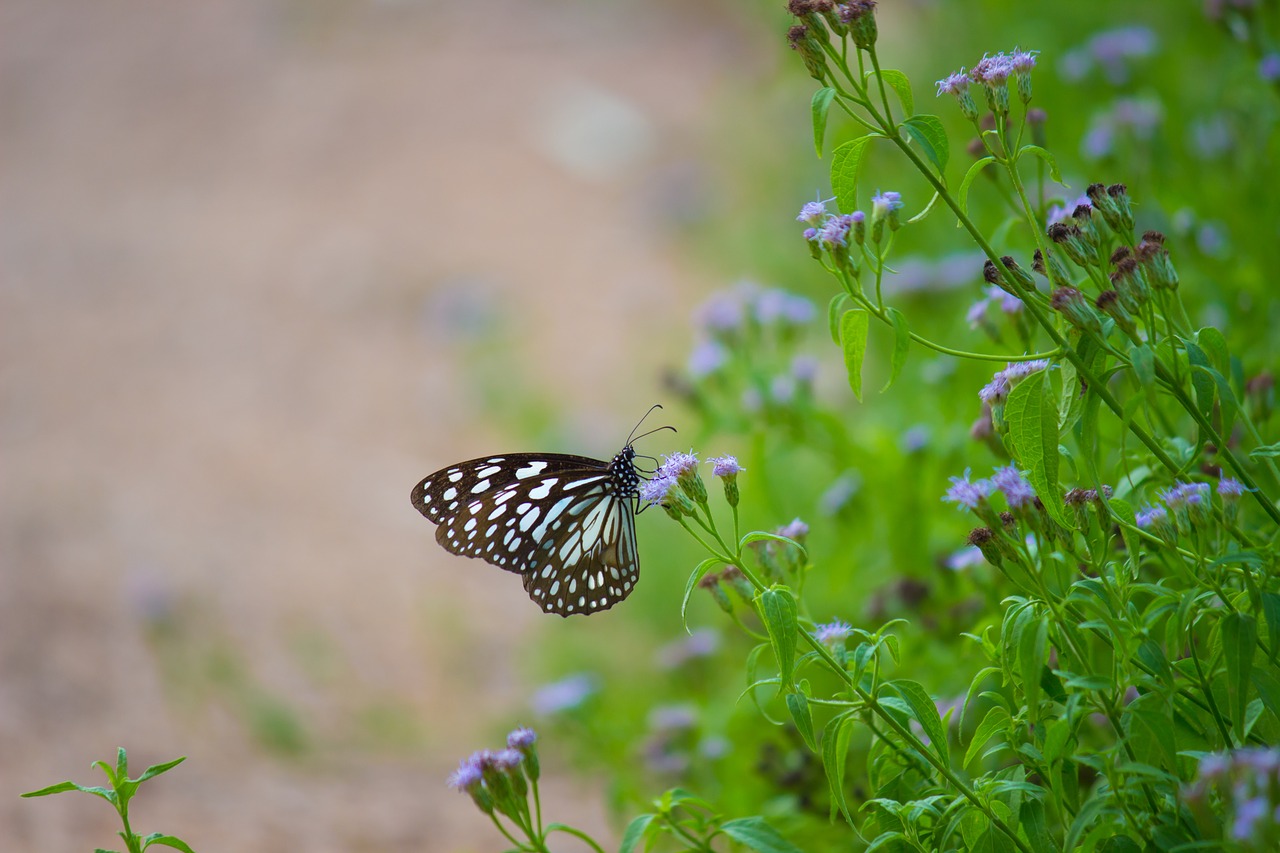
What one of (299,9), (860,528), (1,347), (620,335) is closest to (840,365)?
(620,335)

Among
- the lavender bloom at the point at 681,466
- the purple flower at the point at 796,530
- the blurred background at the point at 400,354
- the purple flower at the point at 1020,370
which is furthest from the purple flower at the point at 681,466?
the blurred background at the point at 400,354

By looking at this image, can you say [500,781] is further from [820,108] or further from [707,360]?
[707,360]

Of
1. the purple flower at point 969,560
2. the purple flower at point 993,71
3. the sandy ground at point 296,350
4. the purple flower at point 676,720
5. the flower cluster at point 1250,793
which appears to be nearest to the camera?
the flower cluster at point 1250,793

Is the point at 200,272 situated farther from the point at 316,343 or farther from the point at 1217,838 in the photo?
the point at 1217,838

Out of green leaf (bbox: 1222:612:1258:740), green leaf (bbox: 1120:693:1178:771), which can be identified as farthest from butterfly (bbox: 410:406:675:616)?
green leaf (bbox: 1222:612:1258:740)

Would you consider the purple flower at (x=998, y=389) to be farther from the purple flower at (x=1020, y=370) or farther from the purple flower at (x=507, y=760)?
the purple flower at (x=507, y=760)

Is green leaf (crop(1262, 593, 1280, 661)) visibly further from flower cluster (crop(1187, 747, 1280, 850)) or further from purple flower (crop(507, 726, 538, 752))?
purple flower (crop(507, 726, 538, 752))
